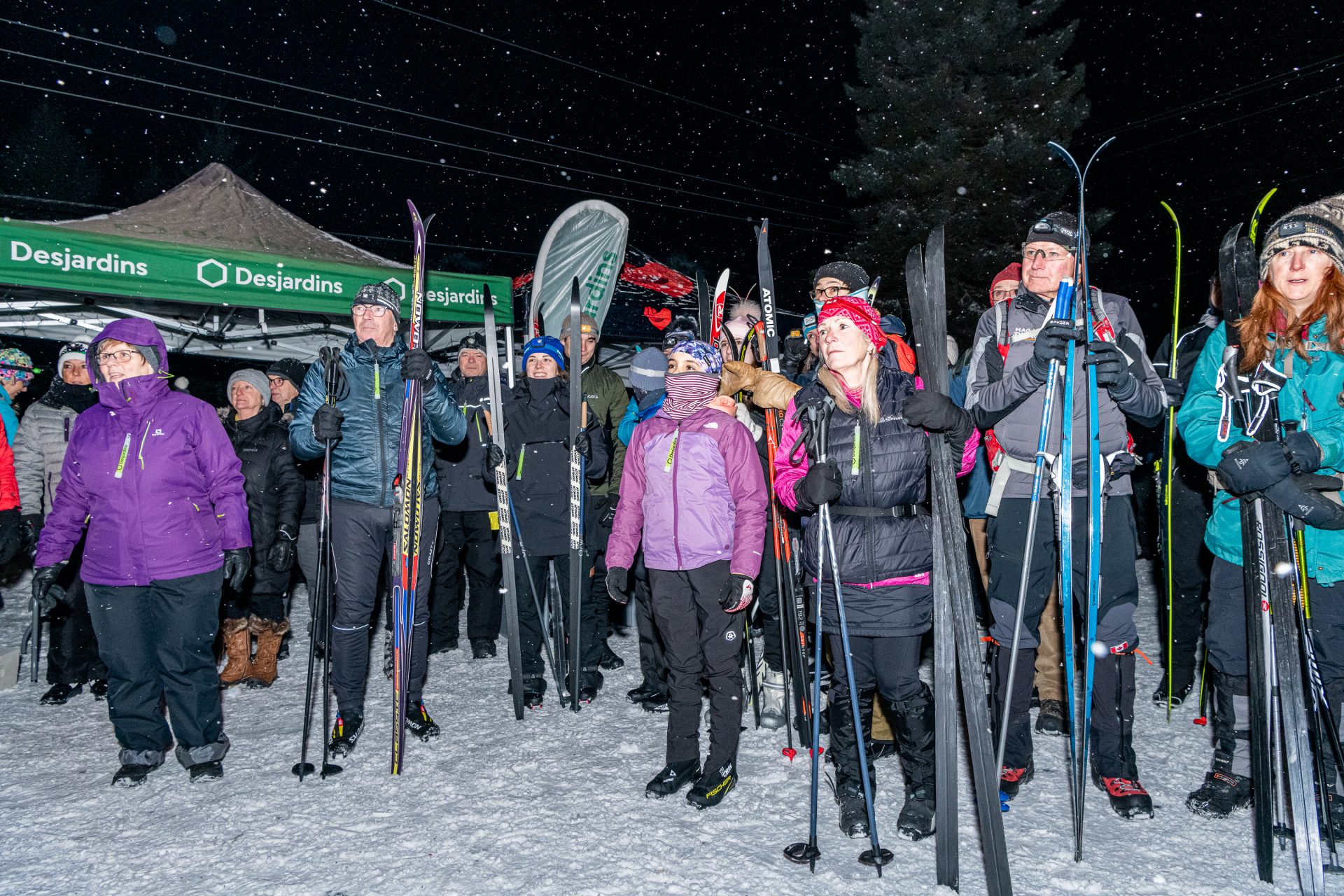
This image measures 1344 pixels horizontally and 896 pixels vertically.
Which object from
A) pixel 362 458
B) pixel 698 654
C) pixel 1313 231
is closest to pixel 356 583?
pixel 362 458

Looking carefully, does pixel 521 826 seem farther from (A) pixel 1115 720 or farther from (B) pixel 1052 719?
(B) pixel 1052 719

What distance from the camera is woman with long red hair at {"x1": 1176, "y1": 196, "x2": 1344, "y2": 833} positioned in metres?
2.71

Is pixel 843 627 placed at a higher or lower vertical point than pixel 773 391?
lower

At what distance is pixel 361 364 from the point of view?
402 cm

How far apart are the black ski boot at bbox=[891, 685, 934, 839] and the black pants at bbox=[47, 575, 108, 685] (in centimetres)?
475

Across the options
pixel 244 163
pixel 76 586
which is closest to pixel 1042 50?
pixel 76 586

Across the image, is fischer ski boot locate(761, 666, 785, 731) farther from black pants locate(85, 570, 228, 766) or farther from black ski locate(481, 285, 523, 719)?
black pants locate(85, 570, 228, 766)

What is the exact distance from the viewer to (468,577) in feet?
19.6

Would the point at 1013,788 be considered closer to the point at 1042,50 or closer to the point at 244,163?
the point at 1042,50

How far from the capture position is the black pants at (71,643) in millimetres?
5121

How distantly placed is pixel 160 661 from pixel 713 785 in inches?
97.3

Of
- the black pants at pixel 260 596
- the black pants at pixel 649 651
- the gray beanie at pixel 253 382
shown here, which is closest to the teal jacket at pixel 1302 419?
the black pants at pixel 649 651

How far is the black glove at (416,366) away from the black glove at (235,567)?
3.48 ft

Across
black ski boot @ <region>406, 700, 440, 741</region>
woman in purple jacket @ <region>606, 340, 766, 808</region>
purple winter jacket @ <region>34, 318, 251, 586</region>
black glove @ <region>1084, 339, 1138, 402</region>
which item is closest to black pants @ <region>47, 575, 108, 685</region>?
purple winter jacket @ <region>34, 318, 251, 586</region>
